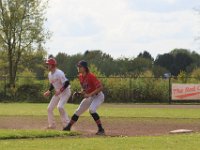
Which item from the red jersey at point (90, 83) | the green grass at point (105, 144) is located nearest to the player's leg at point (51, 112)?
the red jersey at point (90, 83)

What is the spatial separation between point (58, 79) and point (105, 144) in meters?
5.28

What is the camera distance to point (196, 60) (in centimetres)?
11006

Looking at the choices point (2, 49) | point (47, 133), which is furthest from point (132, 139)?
point (2, 49)

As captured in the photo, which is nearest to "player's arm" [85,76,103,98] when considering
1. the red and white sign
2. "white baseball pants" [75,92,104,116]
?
"white baseball pants" [75,92,104,116]

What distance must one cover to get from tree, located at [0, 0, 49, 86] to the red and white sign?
17.1 metres

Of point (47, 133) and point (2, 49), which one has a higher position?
point (2, 49)

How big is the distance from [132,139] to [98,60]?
91.0 m

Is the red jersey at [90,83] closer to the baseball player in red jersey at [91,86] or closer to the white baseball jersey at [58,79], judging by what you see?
the baseball player in red jersey at [91,86]

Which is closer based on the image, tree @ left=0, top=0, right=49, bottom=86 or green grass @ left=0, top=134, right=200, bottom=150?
green grass @ left=0, top=134, right=200, bottom=150

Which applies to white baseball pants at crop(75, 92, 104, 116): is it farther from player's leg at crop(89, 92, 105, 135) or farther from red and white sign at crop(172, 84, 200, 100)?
red and white sign at crop(172, 84, 200, 100)

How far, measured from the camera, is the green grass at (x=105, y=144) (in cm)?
1159

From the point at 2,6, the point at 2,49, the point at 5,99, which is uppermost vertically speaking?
the point at 2,6

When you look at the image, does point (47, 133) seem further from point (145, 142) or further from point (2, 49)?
point (2, 49)

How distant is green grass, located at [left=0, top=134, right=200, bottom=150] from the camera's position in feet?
38.0
